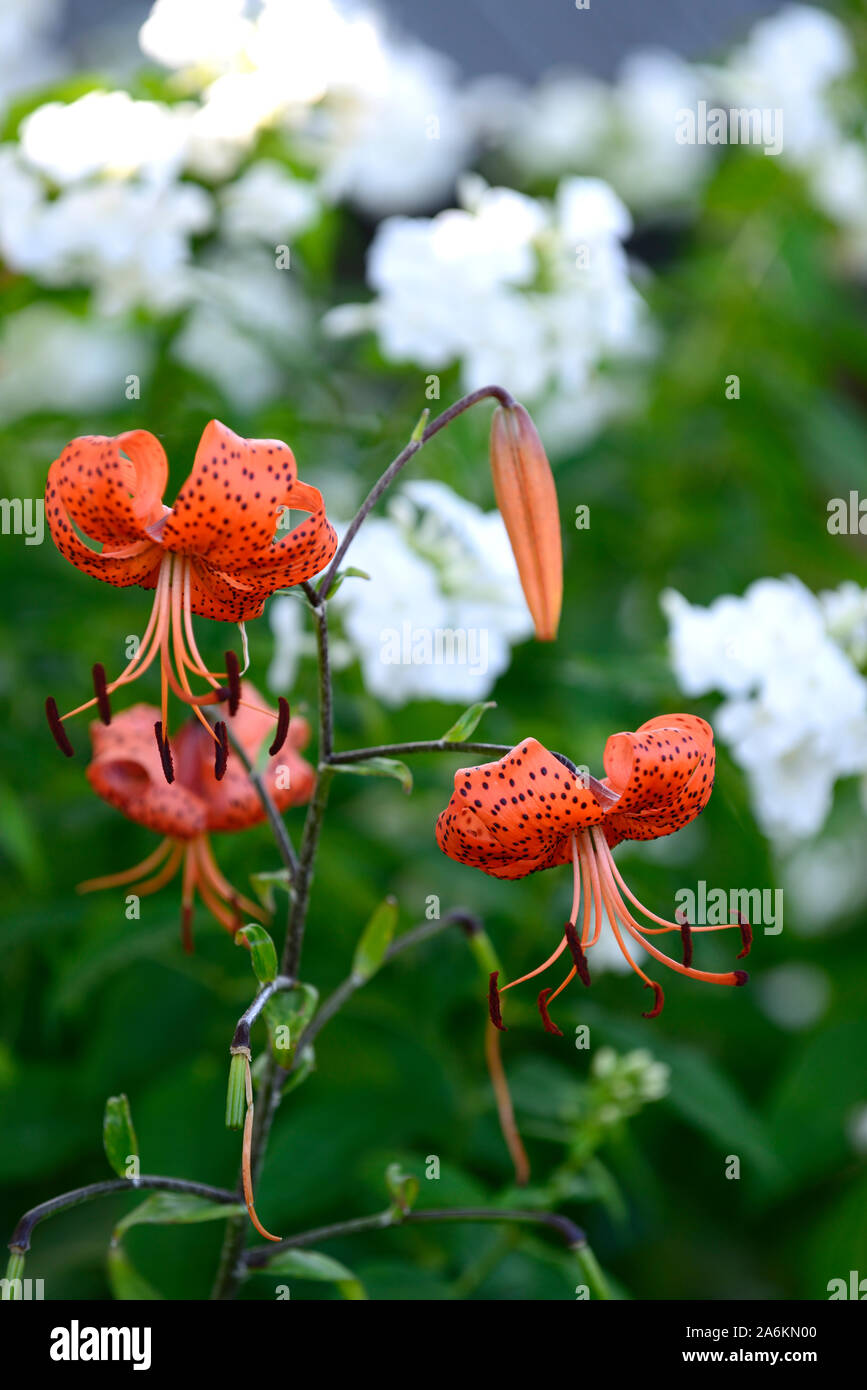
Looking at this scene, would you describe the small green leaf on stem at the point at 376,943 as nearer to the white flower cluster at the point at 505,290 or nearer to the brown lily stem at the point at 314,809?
the brown lily stem at the point at 314,809

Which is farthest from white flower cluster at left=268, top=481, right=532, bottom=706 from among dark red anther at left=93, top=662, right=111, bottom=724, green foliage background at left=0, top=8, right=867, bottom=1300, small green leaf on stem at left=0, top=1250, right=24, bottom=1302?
small green leaf on stem at left=0, top=1250, right=24, bottom=1302

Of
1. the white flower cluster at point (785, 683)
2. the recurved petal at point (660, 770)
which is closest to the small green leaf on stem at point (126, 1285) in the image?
the recurved petal at point (660, 770)

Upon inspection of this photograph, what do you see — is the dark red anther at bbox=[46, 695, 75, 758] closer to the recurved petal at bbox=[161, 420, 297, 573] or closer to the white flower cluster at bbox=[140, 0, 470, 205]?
the recurved petal at bbox=[161, 420, 297, 573]

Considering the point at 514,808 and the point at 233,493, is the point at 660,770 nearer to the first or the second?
the point at 514,808

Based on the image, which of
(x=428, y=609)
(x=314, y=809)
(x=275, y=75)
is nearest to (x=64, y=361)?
(x=275, y=75)
